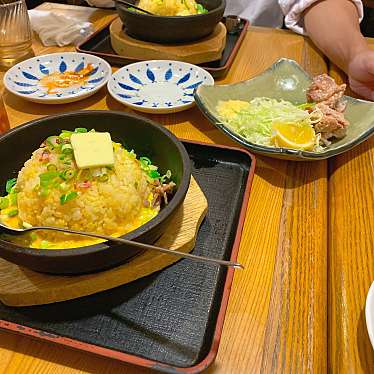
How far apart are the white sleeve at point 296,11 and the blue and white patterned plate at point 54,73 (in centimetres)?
118

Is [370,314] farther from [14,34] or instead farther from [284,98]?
[14,34]

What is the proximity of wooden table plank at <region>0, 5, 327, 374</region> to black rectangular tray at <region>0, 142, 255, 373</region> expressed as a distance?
0.16 ft

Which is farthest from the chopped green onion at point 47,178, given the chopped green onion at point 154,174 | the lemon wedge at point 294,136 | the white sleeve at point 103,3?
the white sleeve at point 103,3

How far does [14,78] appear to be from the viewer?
1.87 metres

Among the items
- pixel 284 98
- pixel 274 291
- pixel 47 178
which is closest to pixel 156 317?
pixel 274 291

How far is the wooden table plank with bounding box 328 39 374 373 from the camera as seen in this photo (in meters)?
0.88

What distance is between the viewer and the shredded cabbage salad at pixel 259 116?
4.96 feet

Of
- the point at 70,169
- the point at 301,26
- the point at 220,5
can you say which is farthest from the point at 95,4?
the point at 70,169

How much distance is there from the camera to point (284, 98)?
5.82 feet

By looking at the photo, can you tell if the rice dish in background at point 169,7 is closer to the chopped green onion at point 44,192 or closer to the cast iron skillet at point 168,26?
the cast iron skillet at point 168,26

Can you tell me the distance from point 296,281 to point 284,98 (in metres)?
0.98

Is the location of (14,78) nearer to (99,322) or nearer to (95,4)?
(95,4)

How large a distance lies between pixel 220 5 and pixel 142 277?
1.76m

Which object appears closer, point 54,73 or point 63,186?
point 63,186
